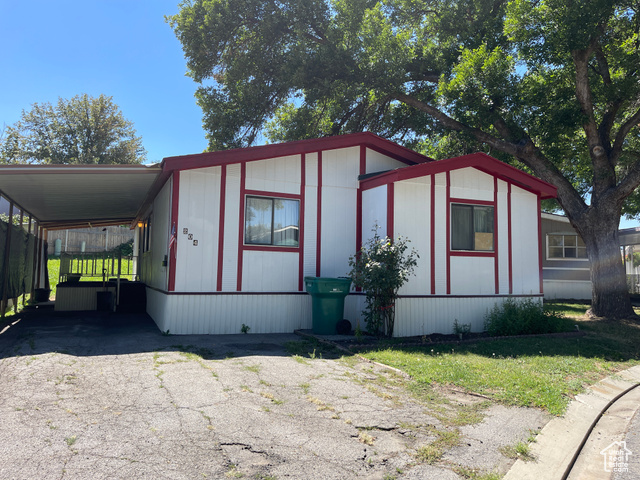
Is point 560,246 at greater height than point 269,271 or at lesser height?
greater

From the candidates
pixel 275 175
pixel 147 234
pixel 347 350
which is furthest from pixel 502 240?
pixel 147 234

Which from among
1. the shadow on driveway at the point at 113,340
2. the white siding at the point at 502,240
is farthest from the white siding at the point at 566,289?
the shadow on driveway at the point at 113,340

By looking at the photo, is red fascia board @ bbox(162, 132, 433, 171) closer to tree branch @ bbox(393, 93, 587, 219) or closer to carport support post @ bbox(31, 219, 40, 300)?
tree branch @ bbox(393, 93, 587, 219)

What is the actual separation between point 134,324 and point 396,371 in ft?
22.0

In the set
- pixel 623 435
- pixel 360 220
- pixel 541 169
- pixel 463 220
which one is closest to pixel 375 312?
pixel 360 220

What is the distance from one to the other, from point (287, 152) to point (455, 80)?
20.9 feet

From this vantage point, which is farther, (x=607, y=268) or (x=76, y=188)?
(x=607, y=268)

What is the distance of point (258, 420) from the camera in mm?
4422

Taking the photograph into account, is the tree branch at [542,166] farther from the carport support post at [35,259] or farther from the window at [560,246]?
the carport support post at [35,259]

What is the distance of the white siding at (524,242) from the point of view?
1127cm

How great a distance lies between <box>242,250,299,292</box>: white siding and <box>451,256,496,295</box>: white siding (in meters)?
3.54

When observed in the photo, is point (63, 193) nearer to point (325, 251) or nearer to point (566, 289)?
point (325, 251)

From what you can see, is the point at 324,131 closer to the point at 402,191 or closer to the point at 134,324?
the point at 402,191

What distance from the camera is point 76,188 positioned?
1041cm
